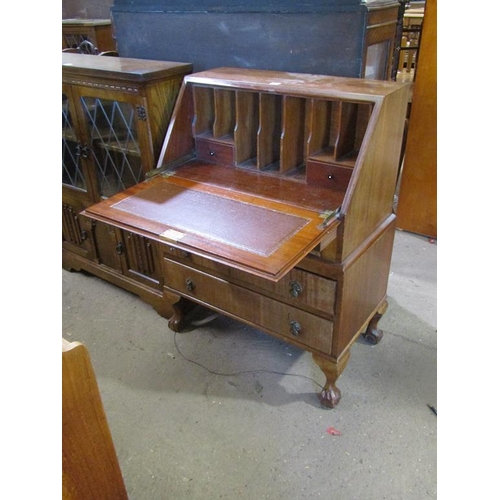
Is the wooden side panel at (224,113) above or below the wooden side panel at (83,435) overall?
above

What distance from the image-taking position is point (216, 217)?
4.51ft

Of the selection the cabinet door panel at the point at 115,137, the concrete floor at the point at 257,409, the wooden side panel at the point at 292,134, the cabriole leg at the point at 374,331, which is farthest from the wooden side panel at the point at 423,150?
the cabinet door panel at the point at 115,137

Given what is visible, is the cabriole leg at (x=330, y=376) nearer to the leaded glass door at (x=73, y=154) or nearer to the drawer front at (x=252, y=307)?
the drawer front at (x=252, y=307)

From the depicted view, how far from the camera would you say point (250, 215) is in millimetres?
1377

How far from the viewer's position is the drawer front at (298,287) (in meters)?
1.49

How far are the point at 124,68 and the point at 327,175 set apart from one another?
3.15 feet

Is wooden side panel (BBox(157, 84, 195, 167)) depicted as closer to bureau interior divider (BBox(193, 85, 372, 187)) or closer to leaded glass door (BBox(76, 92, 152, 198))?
bureau interior divider (BBox(193, 85, 372, 187))

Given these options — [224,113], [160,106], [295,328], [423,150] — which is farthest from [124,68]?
[423,150]

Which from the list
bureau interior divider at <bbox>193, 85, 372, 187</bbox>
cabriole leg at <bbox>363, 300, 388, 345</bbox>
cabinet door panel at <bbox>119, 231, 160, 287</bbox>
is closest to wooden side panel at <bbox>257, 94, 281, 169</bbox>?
bureau interior divider at <bbox>193, 85, 372, 187</bbox>

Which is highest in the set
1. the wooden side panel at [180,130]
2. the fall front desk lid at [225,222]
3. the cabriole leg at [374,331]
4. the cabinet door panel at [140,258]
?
the wooden side panel at [180,130]

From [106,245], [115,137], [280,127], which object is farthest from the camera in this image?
[106,245]

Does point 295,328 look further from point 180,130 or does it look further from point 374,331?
point 180,130

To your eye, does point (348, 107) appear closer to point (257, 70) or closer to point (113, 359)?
point (257, 70)

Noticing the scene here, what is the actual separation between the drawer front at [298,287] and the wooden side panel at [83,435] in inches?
30.9
